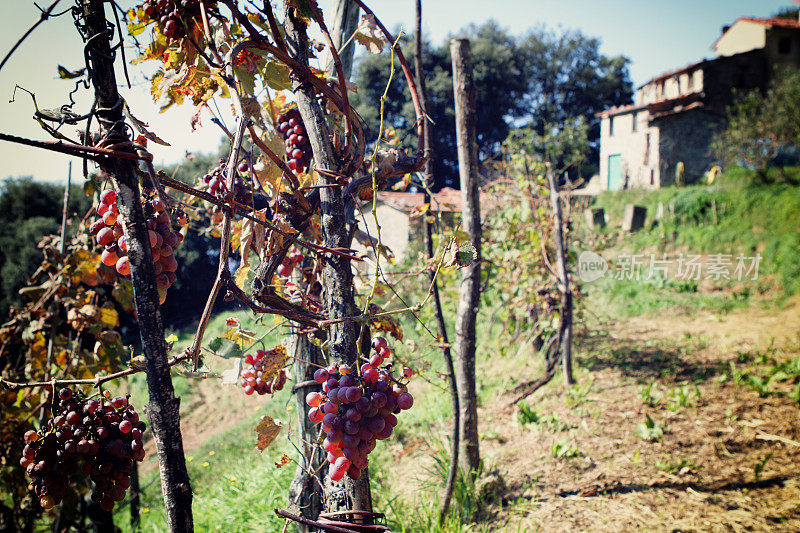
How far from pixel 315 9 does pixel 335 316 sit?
72cm

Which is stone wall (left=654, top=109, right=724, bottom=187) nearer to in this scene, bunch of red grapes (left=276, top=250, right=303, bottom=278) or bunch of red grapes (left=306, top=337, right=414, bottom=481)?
bunch of red grapes (left=276, top=250, right=303, bottom=278)

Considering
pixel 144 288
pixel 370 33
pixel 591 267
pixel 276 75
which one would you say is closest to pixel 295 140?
pixel 276 75

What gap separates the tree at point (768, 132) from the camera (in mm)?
11891

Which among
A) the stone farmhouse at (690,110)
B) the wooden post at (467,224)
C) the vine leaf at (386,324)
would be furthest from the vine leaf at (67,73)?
the stone farmhouse at (690,110)

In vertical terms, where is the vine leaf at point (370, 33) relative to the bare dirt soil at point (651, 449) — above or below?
above

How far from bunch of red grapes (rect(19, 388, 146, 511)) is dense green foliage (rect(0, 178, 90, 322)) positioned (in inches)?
341

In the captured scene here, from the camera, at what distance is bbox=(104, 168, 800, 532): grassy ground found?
2426mm

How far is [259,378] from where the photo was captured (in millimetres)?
1343

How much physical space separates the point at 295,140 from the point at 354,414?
866 millimetres

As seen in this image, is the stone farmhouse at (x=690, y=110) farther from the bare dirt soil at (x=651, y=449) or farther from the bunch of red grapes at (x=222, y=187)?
the bunch of red grapes at (x=222, y=187)

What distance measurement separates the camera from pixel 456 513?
236 cm

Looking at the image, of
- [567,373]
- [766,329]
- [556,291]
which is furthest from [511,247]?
[766,329]

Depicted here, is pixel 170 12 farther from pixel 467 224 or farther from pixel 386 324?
pixel 467 224

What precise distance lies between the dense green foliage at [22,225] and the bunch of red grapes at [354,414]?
904 cm
